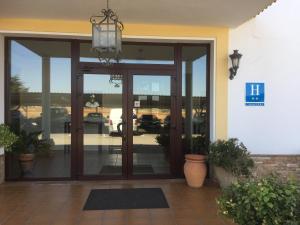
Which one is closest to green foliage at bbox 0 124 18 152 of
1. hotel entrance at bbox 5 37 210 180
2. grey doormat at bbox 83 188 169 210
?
hotel entrance at bbox 5 37 210 180

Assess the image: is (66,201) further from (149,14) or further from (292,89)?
(292,89)

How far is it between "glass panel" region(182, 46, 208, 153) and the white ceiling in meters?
0.82

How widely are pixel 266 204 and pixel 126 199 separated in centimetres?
310

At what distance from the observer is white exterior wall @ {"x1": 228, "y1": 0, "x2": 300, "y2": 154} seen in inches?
254

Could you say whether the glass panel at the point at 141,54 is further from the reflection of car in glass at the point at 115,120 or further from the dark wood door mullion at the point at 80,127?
the reflection of car in glass at the point at 115,120

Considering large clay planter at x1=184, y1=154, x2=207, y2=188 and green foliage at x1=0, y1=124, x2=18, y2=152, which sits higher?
green foliage at x1=0, y1=124, x2=18, y2=152

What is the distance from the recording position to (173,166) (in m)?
6.68

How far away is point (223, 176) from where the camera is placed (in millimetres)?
6035

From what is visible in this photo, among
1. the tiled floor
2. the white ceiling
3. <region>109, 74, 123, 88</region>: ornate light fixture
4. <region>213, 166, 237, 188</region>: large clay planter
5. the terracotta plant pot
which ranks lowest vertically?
the tiled floor

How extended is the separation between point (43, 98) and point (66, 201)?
2176 mm

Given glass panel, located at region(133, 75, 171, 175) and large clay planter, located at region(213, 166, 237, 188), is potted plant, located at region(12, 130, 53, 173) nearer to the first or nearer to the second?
glass panel, located at region(133, 75, 171, 175)

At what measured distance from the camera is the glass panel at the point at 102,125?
6.47m

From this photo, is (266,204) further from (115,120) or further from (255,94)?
(115,120)

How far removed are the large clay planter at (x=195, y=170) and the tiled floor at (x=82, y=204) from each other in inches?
5.7
